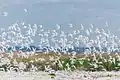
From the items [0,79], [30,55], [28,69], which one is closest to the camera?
[0,79]

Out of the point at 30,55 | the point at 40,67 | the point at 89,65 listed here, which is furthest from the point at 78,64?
the point at 30,55

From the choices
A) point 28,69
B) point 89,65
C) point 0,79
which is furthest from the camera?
point 89,65

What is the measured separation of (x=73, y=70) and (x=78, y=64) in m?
6.54

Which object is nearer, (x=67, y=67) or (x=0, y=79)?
(x=0, y=79)

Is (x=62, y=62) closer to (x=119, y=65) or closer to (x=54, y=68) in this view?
(x=54, y=68)

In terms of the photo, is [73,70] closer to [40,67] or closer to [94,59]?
[40,67]

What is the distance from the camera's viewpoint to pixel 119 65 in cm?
7600

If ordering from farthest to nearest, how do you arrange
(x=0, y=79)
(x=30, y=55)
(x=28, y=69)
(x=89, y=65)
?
1. (x=30, y=55)
2. (x=89, y=65)
3. (x=28, y=69)
4. (x=0, y=79)

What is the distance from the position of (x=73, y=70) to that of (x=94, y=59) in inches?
408

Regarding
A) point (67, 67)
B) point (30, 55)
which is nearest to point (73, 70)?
point (67, 67)

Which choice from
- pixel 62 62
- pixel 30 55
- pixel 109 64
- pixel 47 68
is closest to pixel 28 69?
pixel 47 68

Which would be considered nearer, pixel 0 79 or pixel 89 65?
pixel 0 79

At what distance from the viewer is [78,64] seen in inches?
3024

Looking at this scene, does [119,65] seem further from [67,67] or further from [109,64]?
[67,67]
